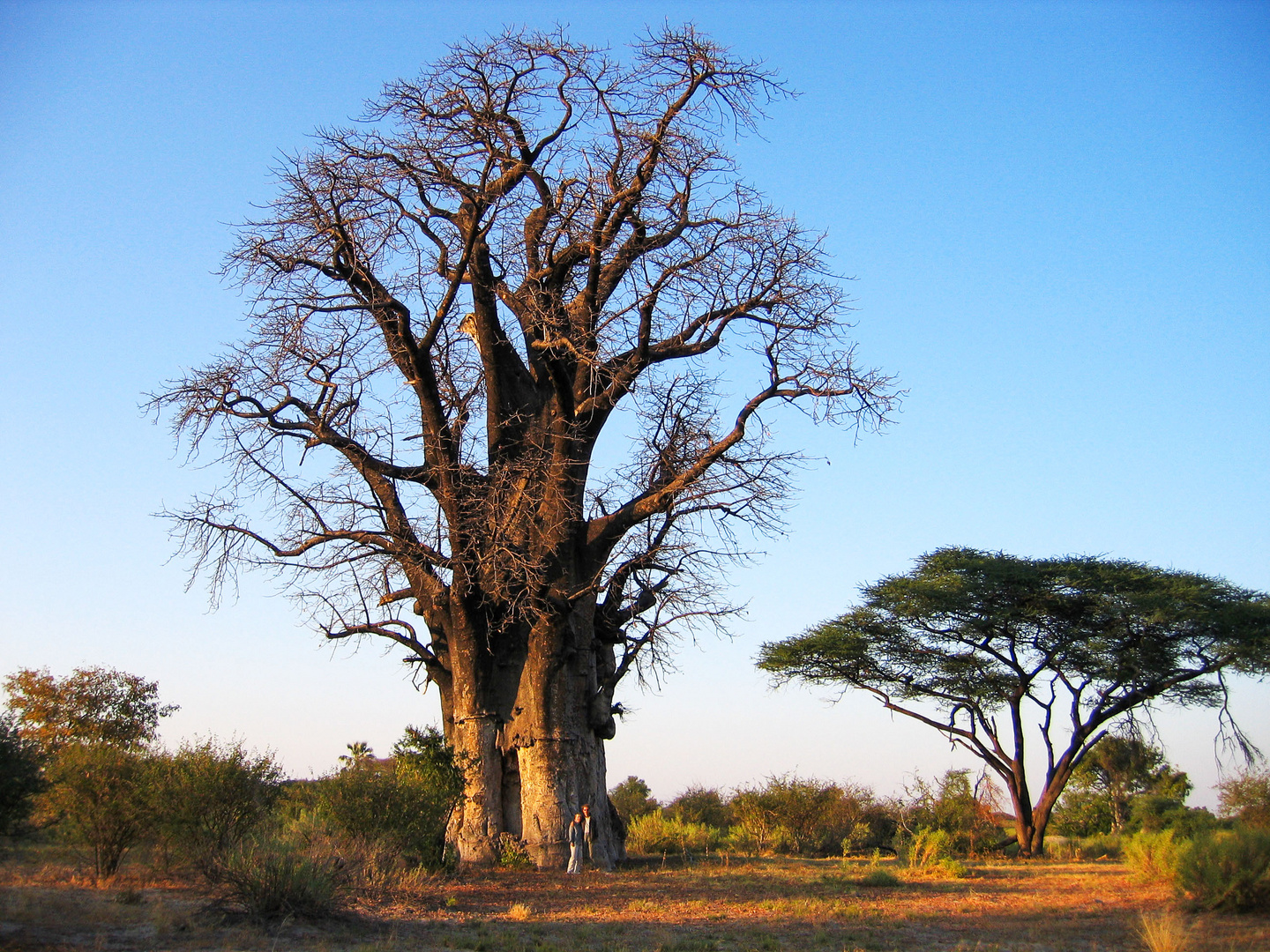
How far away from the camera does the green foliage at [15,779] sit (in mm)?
10180

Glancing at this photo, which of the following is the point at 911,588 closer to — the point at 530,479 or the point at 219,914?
the point at 530,479

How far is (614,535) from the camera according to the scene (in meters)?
12.0

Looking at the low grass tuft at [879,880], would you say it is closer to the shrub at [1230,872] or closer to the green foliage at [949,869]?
the green foliage at [949,869]

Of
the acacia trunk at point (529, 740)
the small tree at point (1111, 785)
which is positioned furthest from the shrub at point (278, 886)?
the small tree at point (1111, 785)

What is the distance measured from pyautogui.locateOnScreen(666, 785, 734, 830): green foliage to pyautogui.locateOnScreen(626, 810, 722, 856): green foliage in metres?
4.16

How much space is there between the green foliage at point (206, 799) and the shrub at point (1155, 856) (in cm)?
917

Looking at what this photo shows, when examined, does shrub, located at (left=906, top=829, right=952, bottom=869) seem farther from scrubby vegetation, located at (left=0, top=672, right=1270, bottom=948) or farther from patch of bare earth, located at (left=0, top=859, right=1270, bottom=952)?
patch of bare earth, located at (left=0, top=859, right=1270, bottom=952)

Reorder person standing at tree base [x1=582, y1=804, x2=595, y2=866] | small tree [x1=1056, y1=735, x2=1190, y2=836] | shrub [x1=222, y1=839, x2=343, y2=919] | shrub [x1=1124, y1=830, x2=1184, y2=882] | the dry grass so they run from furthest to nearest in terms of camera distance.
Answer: small tree [x1=1056, y1=735, x2=1190, y2=836]
person standing at tree base [x1=582, y1=804, x2=595, y2=866]
shrub [x1=1124, y1=830, x2=1184, y2=882]
shrub [x1=222, y1=839, x2=343, y2=919]
the dry grass

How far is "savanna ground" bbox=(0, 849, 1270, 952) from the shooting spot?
266 inches

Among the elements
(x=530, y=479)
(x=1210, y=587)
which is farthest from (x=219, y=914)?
(x=1210, y=587)

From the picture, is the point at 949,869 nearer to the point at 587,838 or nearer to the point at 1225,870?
the point at 1225,870

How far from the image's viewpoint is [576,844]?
1079 centimetres

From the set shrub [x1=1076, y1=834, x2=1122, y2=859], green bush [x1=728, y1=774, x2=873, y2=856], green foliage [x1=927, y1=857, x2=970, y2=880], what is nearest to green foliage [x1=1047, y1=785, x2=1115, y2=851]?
shrub [x1=1076, y1=834, x2=1122, y2=859]

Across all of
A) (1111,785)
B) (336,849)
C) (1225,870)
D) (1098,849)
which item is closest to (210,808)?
(336,849)
